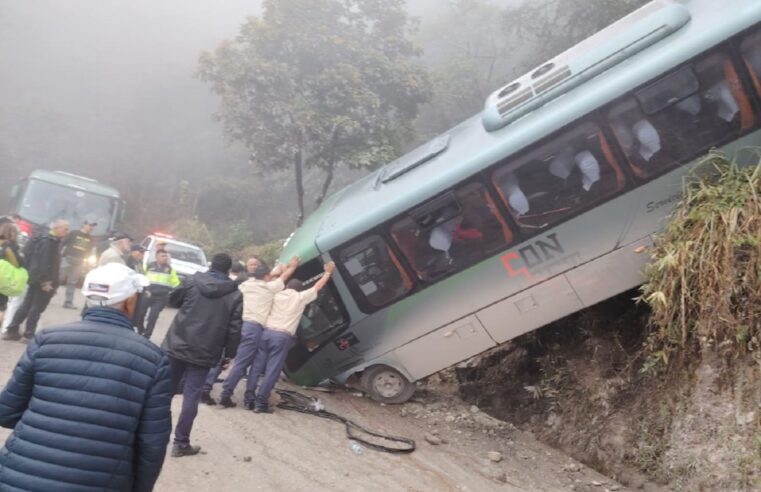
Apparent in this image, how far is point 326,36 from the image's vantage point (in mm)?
17812

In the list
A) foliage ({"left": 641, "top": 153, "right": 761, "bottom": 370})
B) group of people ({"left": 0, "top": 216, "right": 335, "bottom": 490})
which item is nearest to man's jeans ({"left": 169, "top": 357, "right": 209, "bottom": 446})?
group of people ({"left": 0, "top": 216, "right": 335, "bottom": 490})

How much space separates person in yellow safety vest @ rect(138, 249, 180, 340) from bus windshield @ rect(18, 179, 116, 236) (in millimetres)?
7521

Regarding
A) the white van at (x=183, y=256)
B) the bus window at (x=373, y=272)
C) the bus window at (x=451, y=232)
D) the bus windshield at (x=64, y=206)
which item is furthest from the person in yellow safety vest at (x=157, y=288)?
the bus windshield at (x=64, y=206)

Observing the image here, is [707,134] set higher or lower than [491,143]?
lower

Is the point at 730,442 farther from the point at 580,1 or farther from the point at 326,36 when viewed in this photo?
the point at 580,1

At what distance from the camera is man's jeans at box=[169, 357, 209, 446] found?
5.02m

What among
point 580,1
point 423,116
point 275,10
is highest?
point 275,10

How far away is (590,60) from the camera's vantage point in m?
6.72

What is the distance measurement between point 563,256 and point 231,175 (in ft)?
94.7

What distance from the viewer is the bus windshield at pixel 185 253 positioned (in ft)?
51.0

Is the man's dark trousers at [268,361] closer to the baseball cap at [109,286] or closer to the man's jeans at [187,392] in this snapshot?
the man's jeans at [187,392]

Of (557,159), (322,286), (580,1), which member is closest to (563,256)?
(557,159)

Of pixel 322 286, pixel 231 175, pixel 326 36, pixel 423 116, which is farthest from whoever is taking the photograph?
pixel 231 175

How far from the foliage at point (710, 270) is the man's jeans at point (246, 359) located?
417 centimetres
